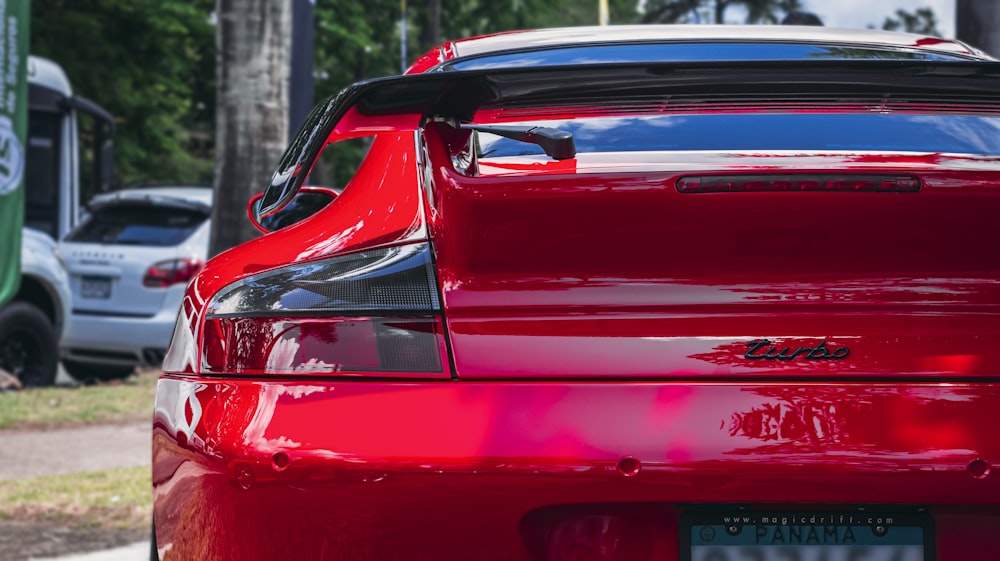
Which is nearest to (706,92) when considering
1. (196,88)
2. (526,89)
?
(526,89)

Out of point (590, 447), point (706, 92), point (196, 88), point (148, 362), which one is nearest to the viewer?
Result: point (590, 447)

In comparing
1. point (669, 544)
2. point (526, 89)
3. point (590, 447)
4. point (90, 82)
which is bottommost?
point (669, 544)

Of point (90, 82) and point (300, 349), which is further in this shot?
point (90, 82)

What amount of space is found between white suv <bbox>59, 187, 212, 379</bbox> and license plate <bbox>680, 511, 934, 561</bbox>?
11058mm

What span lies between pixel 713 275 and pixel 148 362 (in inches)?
475

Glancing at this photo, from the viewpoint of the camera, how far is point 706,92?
109 inches

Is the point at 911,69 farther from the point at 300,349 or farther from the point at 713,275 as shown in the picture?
the point at 300,349

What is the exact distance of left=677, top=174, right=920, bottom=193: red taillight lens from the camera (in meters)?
2.44

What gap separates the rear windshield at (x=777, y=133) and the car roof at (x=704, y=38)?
0.71 m

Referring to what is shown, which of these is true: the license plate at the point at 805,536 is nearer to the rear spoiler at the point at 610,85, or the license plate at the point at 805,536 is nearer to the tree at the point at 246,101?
the rear spoiler at the point at 610,85

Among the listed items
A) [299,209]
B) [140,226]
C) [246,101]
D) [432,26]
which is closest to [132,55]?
[432,26]

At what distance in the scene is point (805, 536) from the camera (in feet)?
7.91

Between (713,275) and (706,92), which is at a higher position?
(706,92)

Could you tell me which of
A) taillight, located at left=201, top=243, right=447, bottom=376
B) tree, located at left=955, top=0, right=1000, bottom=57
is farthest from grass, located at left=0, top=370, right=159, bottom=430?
taillight, located at left=201, top=243, right=447, bottom=376
